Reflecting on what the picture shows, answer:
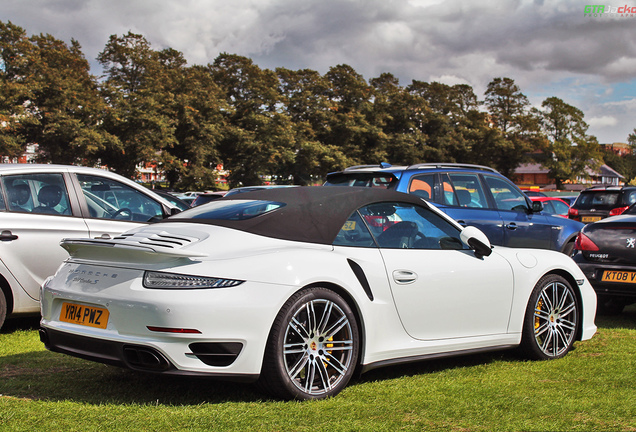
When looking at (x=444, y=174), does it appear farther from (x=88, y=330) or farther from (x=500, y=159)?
(x=500, y=159)

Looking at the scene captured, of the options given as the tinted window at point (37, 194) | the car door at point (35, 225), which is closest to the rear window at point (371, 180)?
the car door at point (35, 225)

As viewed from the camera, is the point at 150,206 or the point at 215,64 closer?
the point at 150,206

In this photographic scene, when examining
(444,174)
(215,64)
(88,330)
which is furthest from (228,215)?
(215,64)

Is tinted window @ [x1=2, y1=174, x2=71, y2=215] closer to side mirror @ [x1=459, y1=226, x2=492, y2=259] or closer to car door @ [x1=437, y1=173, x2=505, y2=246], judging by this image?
side mirror @ [x1=459, y1=226, x2=492, y2=259]

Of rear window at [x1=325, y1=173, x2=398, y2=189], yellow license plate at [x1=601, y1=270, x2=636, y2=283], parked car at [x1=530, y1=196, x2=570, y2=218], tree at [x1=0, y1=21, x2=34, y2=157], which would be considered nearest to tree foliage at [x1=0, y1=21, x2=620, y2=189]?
tree at [x1=0, y1=21, x2=34, y2=157]

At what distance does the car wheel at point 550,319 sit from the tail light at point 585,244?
233 cm

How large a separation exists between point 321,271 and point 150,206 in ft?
12.1

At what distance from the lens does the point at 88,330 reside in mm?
3949

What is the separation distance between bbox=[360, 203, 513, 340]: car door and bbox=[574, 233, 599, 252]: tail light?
10.3 ft

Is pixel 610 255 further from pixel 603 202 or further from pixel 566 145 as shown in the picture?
pixel 566 145

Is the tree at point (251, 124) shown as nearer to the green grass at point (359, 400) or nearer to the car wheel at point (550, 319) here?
the car wheel at point (550, 319)

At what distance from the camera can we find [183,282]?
3760mm

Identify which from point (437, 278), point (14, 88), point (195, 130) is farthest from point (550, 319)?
point (195, 130)

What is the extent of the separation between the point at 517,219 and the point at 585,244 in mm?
1726
